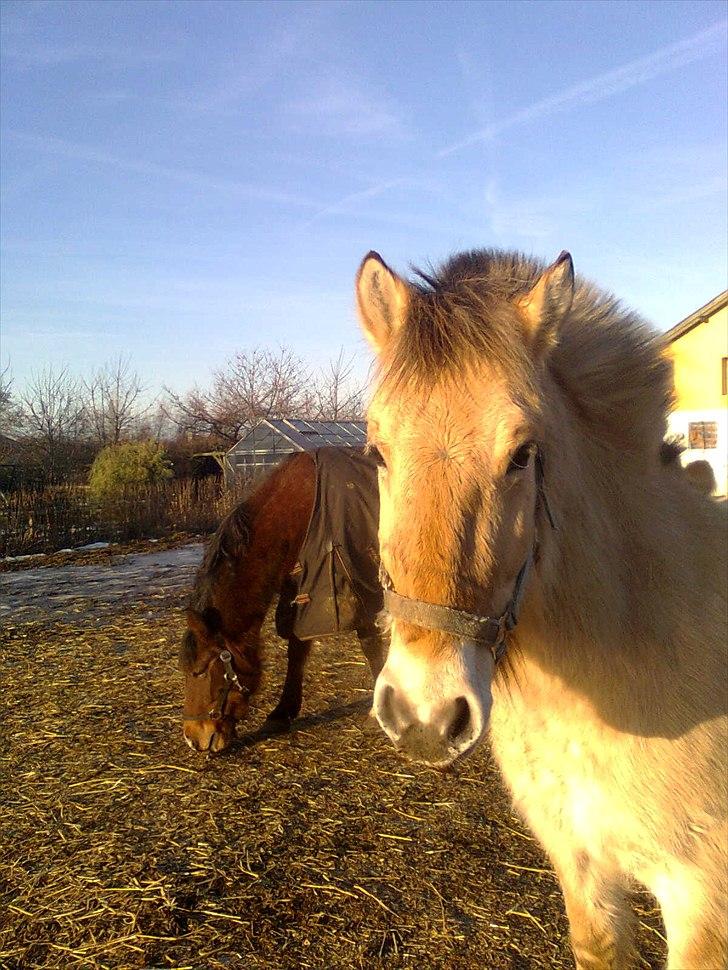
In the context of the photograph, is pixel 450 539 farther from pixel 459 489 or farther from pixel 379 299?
pixel 379 299

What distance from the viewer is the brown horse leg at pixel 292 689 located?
501 centimetres

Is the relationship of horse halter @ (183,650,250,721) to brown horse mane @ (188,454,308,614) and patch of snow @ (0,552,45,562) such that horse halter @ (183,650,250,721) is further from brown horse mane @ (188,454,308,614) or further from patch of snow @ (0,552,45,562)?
patch of snow @ (0,552,45,562)

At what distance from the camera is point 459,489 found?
1.53m

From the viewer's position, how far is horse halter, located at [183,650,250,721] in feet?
14.5

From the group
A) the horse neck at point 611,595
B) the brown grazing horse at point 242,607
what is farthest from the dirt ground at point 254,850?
the horse neck at point 611,595

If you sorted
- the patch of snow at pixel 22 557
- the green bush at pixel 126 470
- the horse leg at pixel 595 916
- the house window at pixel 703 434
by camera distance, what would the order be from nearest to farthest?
the horse leg at pixel 595 916 < the patch of snow at pixel 22 557 < the green bush at pixel 126 470 < the house window at pixel 703 434

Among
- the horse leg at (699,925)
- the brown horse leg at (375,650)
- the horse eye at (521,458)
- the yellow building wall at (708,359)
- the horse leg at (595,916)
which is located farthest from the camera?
the yellow building wall at (708,359)

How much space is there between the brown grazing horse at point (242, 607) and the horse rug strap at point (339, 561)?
262 mm

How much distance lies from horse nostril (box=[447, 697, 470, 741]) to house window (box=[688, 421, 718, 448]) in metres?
18.2

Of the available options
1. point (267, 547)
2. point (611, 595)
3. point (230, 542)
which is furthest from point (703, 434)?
point (611, 595)

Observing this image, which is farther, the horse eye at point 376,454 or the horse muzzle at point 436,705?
the horse eye at point 376,454

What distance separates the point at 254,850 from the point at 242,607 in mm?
1596

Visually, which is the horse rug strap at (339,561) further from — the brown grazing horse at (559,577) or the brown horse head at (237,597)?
the brown grazing horse at (559,577)

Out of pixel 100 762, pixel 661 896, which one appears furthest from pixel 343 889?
pixel 100 762
